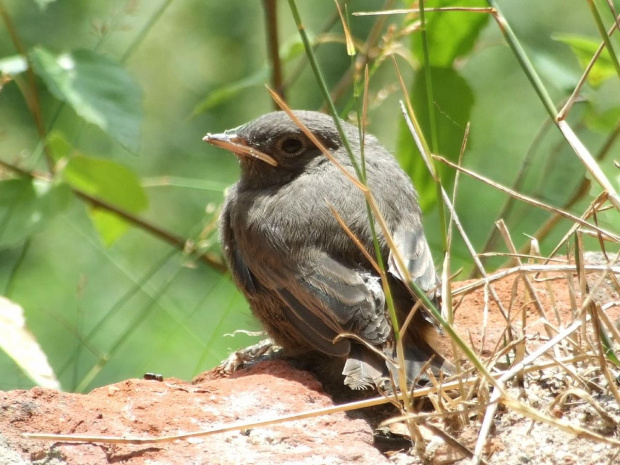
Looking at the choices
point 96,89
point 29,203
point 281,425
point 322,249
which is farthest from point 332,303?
point 29,203

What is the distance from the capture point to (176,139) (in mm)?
9273

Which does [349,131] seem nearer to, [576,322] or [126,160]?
[576,322]

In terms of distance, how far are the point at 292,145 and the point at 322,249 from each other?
0.87 m

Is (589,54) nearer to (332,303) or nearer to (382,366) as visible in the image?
(332,303)

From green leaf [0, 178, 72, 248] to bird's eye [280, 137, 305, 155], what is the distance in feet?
3.50

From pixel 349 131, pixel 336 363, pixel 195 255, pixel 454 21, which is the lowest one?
pixel 336 363

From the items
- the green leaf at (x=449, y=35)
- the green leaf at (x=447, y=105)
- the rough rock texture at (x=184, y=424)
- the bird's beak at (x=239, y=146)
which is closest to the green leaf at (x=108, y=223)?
the bird's beak at (x=239, y=146)

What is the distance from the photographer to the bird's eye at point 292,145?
4.82 m

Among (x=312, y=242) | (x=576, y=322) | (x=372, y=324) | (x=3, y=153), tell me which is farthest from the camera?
→ (x=3, y=153)

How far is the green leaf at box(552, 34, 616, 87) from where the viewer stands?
4.61 metres

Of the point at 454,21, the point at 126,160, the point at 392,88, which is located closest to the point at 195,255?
the point at 392,88

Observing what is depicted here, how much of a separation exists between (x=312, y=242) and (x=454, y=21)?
1.49m

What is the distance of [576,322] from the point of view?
2.76m

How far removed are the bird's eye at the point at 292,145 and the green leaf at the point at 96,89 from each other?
762 millimetres
